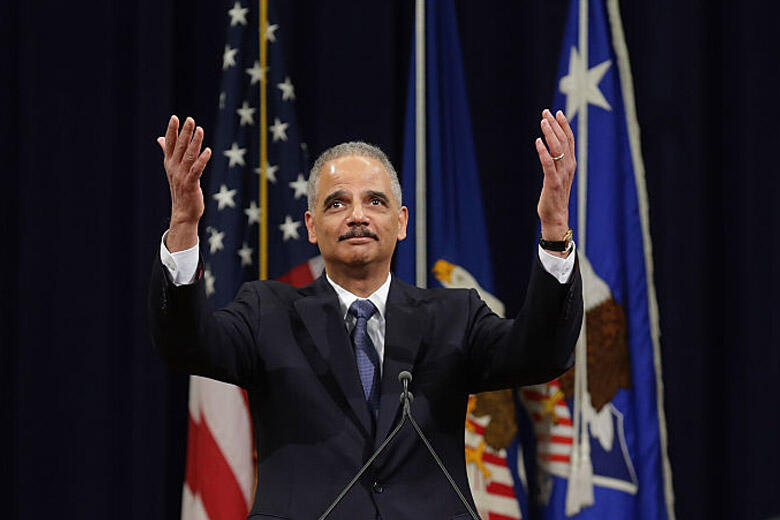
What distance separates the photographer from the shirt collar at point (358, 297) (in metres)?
1.97

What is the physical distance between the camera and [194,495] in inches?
126

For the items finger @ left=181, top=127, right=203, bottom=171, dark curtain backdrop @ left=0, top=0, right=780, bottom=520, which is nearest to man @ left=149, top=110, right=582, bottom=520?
finger @ left=181, top=127, right=203, bottom=171

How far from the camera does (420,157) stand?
330cm

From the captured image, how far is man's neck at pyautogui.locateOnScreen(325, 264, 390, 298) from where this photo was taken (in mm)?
1982

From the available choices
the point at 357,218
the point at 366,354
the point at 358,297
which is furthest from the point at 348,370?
the point at 357,218

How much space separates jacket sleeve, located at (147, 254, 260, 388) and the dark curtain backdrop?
1.56 meters

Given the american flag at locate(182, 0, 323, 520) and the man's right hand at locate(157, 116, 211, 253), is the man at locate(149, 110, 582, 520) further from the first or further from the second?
the american flag at locate(182, 0, 323, 520)

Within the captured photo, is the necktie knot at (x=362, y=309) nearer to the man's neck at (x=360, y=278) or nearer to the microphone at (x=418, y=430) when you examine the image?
the man's neck at (x=360, y=278)

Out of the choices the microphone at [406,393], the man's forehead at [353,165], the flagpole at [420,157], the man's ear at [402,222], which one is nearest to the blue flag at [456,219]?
the flagpole at [420,157]

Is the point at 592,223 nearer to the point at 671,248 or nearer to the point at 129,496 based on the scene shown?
the point at 671,248

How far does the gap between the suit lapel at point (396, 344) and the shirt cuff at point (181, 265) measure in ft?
1.35

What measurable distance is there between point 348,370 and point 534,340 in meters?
0.35

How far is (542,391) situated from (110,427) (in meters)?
1.47

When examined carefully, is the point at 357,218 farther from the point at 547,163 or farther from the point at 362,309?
the point at 547,163
